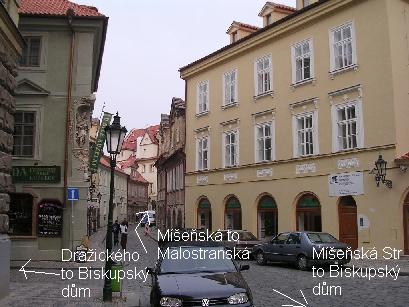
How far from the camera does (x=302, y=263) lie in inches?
779

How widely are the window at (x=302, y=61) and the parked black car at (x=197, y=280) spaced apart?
18.0m

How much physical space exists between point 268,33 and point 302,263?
1470 cm

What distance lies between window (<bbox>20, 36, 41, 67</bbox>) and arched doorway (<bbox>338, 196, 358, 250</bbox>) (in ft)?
51.9

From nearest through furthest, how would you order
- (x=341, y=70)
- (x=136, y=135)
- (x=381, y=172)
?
(x=381, y=172)
(x=341, y=70)
(x=136, y=135)

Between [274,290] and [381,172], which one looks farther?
[381,172]

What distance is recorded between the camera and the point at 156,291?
8984 millimetres

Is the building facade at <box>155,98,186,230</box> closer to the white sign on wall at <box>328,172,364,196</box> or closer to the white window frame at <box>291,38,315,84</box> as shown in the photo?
the white window frame at <box>291,38,315,84</box>

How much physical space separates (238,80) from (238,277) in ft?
77.0

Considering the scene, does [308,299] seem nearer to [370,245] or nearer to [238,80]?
[370,245]

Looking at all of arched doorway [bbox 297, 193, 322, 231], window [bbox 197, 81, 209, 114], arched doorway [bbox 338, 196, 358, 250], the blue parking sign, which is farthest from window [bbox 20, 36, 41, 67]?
arched doorway [bbox 338, 196, 358, 250]

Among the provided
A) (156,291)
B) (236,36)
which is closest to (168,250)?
(156,291)

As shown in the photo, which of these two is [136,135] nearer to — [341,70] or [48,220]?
[341,70]

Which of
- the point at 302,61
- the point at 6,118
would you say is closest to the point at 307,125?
the point at 302,61

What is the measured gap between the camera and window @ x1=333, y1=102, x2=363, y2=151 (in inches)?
937
